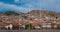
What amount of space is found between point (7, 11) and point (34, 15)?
766mm

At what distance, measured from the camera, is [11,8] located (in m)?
6.72

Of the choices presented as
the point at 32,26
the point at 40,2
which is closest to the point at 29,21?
the point at 32,26

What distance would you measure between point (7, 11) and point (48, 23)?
1.20m

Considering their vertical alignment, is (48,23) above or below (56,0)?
below

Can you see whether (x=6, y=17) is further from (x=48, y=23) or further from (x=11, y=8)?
(x=48, y=23)

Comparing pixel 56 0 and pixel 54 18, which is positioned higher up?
pixel 56 0

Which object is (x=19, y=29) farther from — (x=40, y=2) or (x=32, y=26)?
(x=40, y=2)

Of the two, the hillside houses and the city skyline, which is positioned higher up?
the city skyline

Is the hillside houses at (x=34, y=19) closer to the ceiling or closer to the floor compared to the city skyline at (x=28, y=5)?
closer to the floor

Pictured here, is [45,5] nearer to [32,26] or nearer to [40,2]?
[40,2]

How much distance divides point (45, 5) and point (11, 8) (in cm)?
96

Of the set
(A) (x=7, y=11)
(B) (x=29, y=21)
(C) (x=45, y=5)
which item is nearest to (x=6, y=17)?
(A) (x=7, y=11)

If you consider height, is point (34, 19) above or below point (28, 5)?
below

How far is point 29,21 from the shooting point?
22.0 feet
